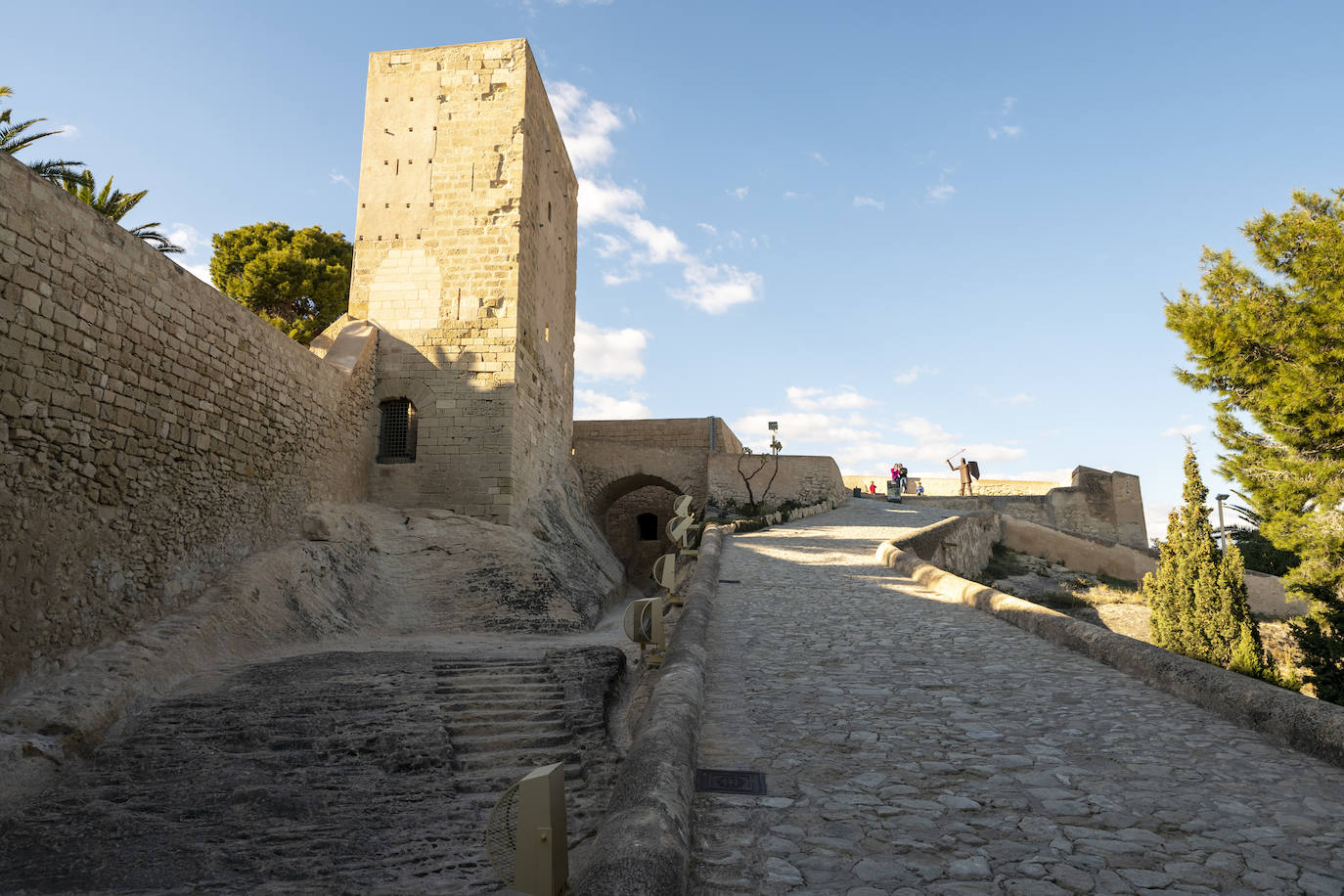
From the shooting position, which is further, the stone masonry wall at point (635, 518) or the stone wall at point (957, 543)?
the stone masonry wall at point (635, 518)

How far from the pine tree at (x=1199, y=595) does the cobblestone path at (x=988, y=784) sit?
23.3 ft

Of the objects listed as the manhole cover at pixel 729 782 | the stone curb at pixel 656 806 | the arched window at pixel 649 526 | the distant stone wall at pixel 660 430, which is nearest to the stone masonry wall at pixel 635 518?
the arched window at pixel 649 526

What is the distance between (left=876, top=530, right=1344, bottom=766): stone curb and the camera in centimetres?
371

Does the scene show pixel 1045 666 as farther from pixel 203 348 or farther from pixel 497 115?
pixel 497 115

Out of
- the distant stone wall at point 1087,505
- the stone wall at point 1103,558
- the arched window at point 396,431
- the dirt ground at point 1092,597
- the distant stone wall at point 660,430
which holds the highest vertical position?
the distant stone wall at point 660,430

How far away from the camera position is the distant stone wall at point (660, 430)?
2391 cm

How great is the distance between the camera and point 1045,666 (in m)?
5.50

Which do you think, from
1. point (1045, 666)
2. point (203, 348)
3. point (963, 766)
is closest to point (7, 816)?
point (203, 348)

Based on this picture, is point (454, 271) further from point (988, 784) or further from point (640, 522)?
point (988, 784)

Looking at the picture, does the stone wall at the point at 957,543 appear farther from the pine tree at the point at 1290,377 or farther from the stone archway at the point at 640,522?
the stone archway at the point at 640,522

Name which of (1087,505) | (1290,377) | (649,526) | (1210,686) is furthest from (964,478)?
(1210,686)

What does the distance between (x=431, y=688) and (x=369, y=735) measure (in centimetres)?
104

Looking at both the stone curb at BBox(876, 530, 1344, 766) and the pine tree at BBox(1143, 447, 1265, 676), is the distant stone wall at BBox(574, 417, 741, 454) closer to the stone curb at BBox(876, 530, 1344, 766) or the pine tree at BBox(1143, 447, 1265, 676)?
the pine tree at BBox(1143, 447, 1265, 676)

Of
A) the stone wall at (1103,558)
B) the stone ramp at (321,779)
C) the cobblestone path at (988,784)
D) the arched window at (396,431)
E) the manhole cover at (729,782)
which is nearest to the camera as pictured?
the cobblestone path at (988,784)
